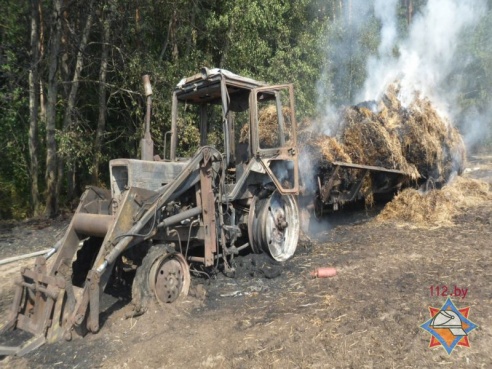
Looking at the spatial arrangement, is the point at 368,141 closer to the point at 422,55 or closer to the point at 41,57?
the point at 422,55

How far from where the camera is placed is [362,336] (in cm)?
385

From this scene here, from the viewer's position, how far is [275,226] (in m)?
6.48

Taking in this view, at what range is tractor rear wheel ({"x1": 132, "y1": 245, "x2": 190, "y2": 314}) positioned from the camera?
4.48 m

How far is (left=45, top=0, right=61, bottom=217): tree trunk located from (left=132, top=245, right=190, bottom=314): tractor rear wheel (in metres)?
8.10

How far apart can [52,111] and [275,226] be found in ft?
25.6

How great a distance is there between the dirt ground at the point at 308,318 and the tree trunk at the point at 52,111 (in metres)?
5.28

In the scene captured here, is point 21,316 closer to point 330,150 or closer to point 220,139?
point 220,139

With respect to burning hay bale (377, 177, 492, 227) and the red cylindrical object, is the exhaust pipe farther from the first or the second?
burning hay bale (377, 177, 492, 227)

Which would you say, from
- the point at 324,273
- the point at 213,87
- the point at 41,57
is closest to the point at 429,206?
the point at 324,273

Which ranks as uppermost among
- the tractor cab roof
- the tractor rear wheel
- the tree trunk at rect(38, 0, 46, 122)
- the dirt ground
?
the tree trunk at rect(38, 0, 46, 122)

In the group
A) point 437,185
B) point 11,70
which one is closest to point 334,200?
point 437,185

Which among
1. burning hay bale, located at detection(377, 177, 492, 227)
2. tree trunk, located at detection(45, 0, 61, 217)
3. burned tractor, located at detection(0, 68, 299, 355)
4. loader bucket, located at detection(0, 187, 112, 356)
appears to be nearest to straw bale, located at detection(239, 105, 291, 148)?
burned tractor, located at detection(0, 68, 299, 355)

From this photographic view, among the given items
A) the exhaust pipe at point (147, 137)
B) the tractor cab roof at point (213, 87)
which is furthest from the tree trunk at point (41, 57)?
the exhaust pipe at point (147, 137)

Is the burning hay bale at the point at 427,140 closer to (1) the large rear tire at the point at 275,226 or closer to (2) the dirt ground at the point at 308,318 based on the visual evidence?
(2) the dirt ground at the point at 308,318
